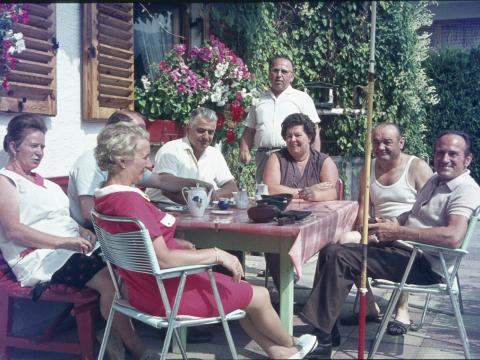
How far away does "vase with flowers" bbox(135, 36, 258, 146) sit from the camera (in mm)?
5387

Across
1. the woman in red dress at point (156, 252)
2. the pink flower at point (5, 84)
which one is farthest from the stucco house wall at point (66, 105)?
the woman in red dress at point (156, 252)

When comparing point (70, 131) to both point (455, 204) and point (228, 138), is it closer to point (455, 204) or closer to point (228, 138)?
point (228, 138)

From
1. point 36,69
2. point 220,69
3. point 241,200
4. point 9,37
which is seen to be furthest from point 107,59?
point 241,200

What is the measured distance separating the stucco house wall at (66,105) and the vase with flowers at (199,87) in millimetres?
851

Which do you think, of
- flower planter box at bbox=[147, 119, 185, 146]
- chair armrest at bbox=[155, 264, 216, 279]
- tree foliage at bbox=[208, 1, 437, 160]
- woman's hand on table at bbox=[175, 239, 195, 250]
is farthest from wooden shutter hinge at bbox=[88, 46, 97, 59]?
tree foliage at bbox=[208, 1, 437, 160]

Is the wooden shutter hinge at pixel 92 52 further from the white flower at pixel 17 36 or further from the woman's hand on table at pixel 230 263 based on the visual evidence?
the woman's hand on table at pixel 230 263

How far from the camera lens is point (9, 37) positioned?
11.8 feet

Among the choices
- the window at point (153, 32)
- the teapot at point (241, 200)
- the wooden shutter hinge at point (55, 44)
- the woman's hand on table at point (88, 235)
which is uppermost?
the window at point (153, 32)

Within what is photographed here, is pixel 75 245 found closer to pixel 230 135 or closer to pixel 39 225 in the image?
pixel 39 225

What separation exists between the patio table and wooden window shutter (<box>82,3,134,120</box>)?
183cm

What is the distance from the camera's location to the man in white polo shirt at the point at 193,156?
4.19 m

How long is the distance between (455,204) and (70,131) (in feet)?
9.08

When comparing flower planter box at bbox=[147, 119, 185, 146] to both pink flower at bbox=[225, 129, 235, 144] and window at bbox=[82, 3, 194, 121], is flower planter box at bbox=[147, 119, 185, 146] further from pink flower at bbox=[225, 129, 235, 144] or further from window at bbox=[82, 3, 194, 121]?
pink flower at bbox=[225, 129, 235, 144]

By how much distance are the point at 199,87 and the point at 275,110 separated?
0.71 m
